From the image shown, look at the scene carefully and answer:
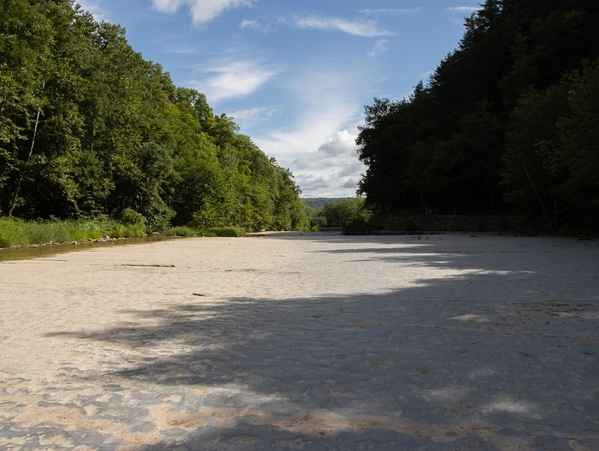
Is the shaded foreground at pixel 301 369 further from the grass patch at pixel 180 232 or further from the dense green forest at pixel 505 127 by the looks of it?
the grass patch at pixel 180 232

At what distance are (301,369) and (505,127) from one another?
37975 millimetres

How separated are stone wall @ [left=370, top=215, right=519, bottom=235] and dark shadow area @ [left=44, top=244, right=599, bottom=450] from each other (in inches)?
1148

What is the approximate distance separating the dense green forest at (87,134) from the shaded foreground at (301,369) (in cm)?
2068

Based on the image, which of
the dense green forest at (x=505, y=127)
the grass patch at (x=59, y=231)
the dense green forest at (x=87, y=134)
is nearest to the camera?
the grass patch at (x=59, y=231)

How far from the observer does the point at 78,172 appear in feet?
90.6

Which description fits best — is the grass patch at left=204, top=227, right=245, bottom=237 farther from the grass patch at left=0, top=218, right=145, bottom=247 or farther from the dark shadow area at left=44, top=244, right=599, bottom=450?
the dark shadow area at left=44, top=244, right=599, bottom=450

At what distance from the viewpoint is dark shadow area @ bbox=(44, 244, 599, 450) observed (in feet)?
7.85

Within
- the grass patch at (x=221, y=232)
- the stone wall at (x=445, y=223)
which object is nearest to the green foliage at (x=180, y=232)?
the grass patch at (x=221, y=232)

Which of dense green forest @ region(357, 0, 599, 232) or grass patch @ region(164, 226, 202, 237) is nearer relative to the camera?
dense green forest @ region(357, 0, 599, 232)

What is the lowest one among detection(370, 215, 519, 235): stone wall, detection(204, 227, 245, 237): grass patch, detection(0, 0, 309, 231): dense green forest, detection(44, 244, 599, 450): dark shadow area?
detection(44, 244, 599, 450): dark shadow area

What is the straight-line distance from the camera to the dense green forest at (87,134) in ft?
76.9

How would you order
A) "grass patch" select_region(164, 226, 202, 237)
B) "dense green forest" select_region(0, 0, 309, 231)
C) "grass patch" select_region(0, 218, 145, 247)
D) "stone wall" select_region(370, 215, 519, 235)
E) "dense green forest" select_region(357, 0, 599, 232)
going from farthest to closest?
1. "grass patch" select_region(164, 226, 202, 237)
2. "stone wall" select_region(370, 215, 519, 235)
3. "dense green forest" select_region(0, 0, 309, 231)
4. "dense green forest" select_region(357, 0, 599, 232)
5. "grass patch" select_region(0, 218, 145, 247)

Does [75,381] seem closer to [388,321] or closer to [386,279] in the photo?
[388,321]

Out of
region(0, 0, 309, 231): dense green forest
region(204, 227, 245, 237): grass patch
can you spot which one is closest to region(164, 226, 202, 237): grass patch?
region(0, 0, 309, 231): dense green forest
